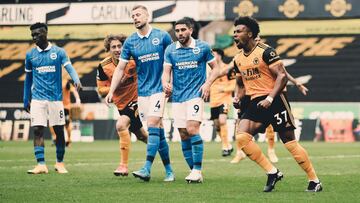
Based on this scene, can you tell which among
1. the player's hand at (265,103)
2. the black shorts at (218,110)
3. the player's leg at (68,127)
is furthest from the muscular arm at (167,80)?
the player's leg at (68,127)

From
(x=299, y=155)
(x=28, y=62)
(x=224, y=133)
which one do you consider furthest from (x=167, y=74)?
(x=224, y=133)

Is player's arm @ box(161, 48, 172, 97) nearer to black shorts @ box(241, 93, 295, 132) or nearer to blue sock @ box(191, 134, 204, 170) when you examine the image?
blue sock @ box(191, 134, 204, 170)

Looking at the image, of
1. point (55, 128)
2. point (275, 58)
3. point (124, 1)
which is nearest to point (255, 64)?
point (275, 58)

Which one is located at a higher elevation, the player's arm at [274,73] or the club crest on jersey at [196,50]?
the club crest on jersey at [196,50]

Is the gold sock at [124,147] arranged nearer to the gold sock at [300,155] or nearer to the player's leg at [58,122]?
the player's leg at [58,122]

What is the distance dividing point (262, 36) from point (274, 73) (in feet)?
67.5

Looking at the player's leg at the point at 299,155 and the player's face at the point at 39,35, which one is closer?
the player's leg at the point at 299,155

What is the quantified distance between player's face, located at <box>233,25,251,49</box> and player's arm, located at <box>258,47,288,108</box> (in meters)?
0.29

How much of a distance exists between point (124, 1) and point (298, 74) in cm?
642

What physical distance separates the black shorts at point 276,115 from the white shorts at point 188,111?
67.6 inches

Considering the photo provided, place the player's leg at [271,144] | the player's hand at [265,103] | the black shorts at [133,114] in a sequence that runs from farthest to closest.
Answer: the player's leg at [271,144]
the black shorts at [133,114]
the player's hand at [265,103]

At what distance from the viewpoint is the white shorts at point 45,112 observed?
53.4ft

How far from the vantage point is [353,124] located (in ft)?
103

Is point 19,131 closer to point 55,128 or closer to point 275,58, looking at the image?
point 55,128
